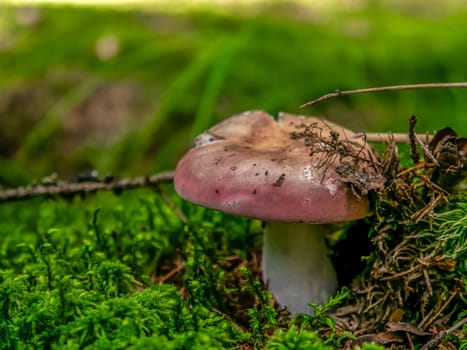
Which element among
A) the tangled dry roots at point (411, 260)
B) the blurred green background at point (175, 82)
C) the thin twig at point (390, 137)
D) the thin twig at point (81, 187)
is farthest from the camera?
the blurred green background at point (175, 82)

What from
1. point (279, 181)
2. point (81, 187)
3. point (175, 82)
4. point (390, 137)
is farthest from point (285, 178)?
point (175, 82)

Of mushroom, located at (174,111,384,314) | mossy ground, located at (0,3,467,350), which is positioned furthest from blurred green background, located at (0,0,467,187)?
mushroom, located at (174,111,384,314)

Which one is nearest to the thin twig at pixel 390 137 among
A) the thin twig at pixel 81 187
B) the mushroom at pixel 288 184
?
the mushroom at pixel 288 184

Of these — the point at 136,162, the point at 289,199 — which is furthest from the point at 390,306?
the point at 136,162

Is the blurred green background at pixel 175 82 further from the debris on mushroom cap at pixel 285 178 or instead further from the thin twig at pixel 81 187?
the debris on mushroom cap at pixel 285 178

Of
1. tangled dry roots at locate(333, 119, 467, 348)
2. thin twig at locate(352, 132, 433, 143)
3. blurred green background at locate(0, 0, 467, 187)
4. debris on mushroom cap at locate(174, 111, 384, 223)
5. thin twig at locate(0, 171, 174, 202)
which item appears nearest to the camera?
debris on mushroom cap at locate(174, 111, 384, 223)

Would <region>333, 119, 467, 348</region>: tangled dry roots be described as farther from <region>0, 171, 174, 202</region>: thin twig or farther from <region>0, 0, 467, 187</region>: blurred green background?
<region>0, 0, 467, 187</region>: blurred green background
